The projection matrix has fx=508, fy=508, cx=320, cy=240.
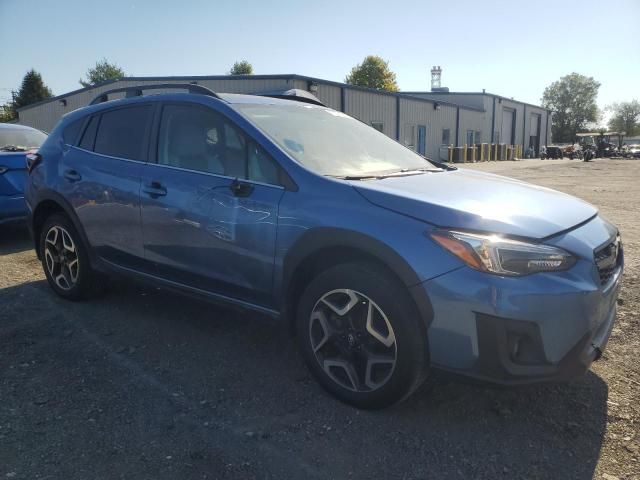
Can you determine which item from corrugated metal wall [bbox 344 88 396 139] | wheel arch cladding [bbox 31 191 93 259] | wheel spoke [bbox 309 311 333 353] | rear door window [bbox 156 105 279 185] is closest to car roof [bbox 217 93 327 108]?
rear door window [bbox 156 105 279 185]

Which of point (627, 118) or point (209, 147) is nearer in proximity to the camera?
point (209, 147)

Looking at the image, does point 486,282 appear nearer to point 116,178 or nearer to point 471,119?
point 116,178

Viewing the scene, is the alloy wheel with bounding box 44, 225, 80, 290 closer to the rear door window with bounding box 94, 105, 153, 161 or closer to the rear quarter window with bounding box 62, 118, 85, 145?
the rear quarter window with bounding box 62, 118, 85, 145

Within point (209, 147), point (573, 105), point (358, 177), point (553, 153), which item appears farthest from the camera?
point (573, 105)

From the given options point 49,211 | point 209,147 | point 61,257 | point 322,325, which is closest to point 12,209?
point 49,211

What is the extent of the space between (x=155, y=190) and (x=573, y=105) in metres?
114

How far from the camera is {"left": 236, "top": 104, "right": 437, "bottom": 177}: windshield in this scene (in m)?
3.19

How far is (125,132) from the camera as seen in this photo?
403cm

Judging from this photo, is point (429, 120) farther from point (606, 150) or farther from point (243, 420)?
point (243, 420)

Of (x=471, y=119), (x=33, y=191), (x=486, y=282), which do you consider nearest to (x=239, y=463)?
(x=486, y=282)

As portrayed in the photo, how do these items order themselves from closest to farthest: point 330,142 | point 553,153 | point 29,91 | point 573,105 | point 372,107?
point 330,142 → point 372,107 → point 553,153 → point 29,91 → point 573,105

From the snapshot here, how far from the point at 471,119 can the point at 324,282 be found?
41469mm

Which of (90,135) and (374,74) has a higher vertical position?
(374,74)

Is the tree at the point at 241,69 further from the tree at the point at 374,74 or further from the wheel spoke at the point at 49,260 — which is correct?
the wheel spoke at the point at 49,260
